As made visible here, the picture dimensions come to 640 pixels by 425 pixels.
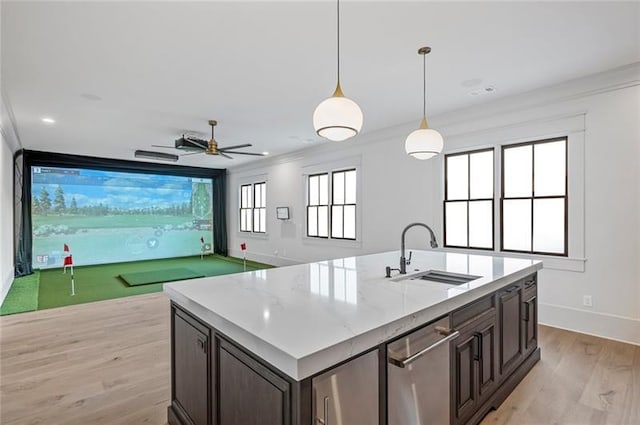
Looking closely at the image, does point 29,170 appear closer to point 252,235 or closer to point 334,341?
point 252,235

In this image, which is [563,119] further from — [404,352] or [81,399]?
[81,399]

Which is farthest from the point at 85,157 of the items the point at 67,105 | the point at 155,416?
the point at 155,416

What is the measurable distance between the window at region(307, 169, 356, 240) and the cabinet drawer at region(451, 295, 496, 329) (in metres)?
4.36

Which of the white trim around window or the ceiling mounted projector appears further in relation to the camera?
the ceiling mounted projector

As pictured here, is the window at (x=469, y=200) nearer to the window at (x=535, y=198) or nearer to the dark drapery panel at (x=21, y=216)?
the window at (x=535, y=198)

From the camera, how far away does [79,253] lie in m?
8.27

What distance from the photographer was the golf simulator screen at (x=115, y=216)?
7.91m

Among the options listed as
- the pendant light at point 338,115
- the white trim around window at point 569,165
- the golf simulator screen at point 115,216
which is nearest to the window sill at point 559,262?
the white trim around window at point 569,165

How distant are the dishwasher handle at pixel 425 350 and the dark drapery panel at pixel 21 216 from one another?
878 cm

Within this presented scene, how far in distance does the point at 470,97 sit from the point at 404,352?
3842 mm

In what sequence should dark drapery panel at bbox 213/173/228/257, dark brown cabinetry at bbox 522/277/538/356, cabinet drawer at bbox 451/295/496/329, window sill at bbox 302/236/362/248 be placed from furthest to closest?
1. dark drapery panel at bbox 213/173/228/257
2. window sill at bbox 302/236/362/248
3. dark brown cabinetry at bbox 522/277/538/356
4. cabinet drawer at bbox 451/295/496/329

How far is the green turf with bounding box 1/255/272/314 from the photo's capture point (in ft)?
16.6

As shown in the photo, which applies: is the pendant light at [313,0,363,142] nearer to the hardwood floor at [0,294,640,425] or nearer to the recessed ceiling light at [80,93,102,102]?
the hardwood floor at [0,294,640,425]

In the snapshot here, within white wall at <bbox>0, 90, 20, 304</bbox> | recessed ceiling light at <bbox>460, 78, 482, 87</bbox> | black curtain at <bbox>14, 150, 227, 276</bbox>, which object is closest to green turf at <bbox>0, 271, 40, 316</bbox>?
white wall at <bbox>0, 90, 20, 304</bbox>
